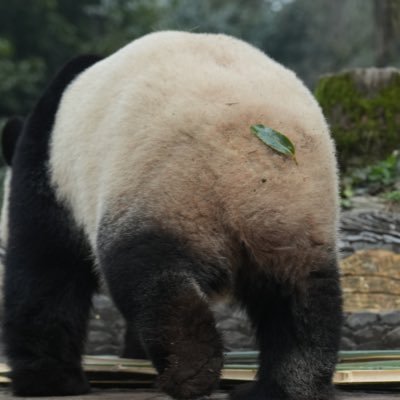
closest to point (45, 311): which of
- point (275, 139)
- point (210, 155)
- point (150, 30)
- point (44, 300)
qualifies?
point (44, 300)

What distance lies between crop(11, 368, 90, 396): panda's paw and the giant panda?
0.79 m

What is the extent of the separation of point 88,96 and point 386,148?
3977 millimetres

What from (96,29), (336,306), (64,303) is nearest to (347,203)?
(64,303)

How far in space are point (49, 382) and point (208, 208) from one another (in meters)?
1.71

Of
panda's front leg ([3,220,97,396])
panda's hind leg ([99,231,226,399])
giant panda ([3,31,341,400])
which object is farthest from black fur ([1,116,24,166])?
panda's hind leg ([99,231,226,399])

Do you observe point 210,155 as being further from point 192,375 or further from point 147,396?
point 147,396

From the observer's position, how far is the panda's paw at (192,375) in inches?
132

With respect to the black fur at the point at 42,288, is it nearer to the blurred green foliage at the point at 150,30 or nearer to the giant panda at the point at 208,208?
the giant panda at the point at 208,208

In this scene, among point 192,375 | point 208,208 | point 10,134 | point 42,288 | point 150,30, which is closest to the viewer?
point 192,375

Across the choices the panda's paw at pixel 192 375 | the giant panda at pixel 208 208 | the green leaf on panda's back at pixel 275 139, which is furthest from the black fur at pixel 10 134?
the panda's paw at pixel 192 375

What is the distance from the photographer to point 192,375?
3.36 metres

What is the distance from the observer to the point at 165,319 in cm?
340

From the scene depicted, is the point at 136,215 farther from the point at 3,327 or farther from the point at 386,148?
the point at 386,148

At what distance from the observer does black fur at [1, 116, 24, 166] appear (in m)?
5.73
